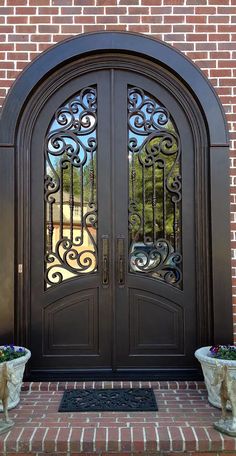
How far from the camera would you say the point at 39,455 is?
274cm

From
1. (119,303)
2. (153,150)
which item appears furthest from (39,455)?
(153,150)

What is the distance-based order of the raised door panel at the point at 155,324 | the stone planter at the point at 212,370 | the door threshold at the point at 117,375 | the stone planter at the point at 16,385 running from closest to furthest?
1. the stone planter at the point at 212,370
2. the stone planter at the point at 16,385
3. the door threshold at the point at 117,375
4. the raised door panel at the point at 155,324

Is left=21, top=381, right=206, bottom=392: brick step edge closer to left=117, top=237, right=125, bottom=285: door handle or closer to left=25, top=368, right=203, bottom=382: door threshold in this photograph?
left=25, top=368, right=203, bottom=382: door threshold

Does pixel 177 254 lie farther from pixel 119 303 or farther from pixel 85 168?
pixel 85 168

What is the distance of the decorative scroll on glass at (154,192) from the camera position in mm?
3887

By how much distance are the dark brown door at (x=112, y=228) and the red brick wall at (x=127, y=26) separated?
434 millimetres

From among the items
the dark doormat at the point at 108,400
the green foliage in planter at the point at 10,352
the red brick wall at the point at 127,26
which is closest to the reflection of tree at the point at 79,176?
the red brick wall at the point at 127,26

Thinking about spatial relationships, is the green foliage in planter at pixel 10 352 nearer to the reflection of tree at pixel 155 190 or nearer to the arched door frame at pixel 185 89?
the arched door frame at pixel 185 89

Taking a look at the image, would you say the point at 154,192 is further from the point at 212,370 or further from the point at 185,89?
the point at 212,370

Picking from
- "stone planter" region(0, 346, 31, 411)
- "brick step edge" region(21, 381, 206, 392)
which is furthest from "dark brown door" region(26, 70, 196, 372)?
"stone planter" region(0, 346, 31, 411)

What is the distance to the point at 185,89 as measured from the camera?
3.88 meters

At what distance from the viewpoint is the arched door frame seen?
368 centimetres

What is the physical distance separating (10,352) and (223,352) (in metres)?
1.77

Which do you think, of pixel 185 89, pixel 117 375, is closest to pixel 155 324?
pixel 117 375
